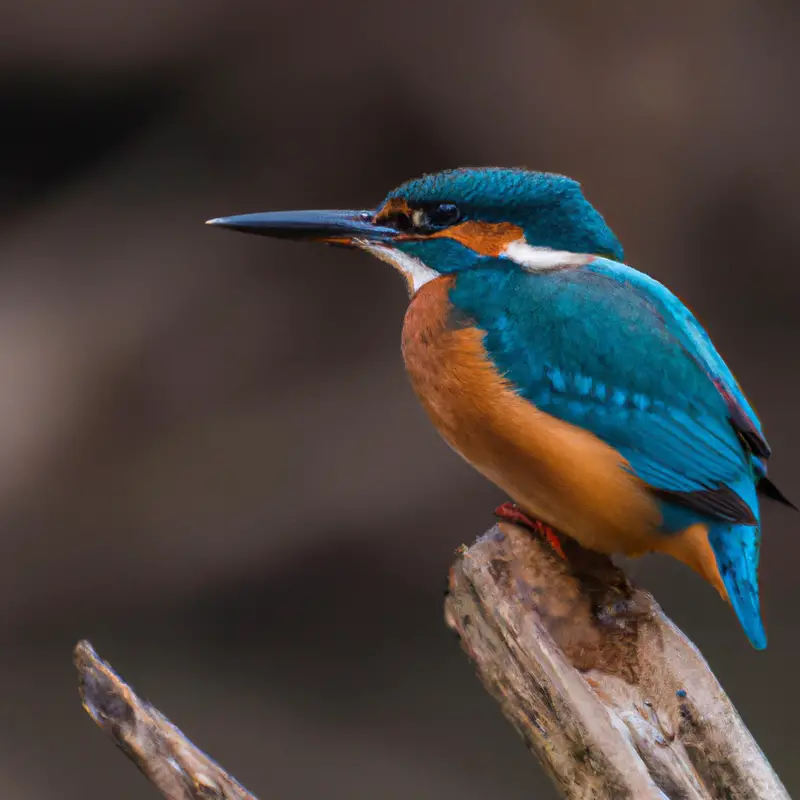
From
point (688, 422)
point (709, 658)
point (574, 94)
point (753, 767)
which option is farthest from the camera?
point (709, 658)

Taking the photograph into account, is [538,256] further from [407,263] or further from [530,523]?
[530,523]

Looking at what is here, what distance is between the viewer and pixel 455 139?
142 inches

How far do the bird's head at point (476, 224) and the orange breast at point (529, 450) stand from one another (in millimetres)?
88

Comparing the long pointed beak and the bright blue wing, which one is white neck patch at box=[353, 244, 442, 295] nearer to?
the long pointed beak

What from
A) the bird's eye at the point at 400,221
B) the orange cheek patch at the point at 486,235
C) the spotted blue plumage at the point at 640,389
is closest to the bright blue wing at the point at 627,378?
the spotted blue plumage at the point at 640,389

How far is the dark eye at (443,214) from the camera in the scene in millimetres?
1703

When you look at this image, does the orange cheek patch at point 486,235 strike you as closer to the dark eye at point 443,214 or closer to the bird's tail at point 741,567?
the dark eye at point 443,214

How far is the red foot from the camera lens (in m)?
1.71

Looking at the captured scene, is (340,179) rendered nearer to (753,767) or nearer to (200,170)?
(200,170)

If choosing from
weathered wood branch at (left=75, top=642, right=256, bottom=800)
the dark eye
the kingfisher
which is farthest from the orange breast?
weathered wood branch at (left=75, top=642, right=256, bottom=800)

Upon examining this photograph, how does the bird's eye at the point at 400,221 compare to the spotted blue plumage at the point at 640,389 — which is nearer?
the spotted blue plumage at the point at 640,389

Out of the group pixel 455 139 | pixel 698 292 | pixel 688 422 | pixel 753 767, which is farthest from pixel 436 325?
pixel 698 292

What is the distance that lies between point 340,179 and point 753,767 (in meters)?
2.59

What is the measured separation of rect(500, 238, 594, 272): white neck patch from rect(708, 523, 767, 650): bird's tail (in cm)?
43
